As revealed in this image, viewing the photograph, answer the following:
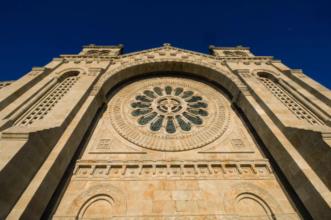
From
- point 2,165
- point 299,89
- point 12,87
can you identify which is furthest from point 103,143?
point 299,89

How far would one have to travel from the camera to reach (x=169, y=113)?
33.6 ft

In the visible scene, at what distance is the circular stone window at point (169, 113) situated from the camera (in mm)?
8641

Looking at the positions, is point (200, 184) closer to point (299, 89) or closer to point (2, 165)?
point (2, 165)

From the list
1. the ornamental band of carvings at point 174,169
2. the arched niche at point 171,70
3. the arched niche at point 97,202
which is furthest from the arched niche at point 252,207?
the arched niche at point 171,70

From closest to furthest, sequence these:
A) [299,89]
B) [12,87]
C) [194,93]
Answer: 1. [12,87]
2. [299,89]
3. [194,93]

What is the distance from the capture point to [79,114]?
784cm

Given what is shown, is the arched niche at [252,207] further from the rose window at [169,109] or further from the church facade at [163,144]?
the rose window at [169,109]

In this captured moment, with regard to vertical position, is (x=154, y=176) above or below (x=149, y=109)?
below

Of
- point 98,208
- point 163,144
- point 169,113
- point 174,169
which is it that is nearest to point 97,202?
point 98,208

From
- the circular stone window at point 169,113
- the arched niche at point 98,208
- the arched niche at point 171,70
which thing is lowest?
the arched niche at point 98,208

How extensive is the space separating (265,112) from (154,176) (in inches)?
205

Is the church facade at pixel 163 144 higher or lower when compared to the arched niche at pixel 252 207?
higher

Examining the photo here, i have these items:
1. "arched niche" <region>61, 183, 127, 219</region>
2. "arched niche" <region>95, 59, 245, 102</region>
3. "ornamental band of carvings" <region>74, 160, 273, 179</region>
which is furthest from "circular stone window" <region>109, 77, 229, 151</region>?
"arched niche" <region>61, 183, 127, 219</region>

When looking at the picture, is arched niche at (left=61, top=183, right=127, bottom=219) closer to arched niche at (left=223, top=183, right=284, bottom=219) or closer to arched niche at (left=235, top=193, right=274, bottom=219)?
arched niche at (left=223, top=183, right=284, bottom=219)
